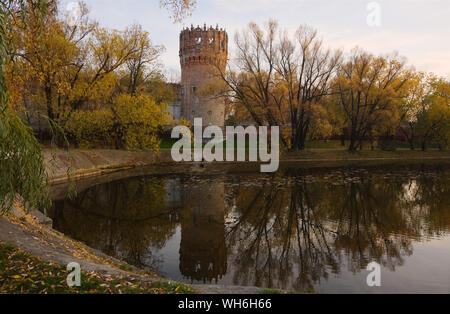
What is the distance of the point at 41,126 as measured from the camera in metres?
32.4

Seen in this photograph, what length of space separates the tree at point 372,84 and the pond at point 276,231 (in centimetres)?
1792

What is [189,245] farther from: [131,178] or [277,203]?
[131,178]

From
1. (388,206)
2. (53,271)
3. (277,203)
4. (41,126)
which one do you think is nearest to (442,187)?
(388,206)

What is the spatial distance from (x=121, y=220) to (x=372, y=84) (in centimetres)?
3236

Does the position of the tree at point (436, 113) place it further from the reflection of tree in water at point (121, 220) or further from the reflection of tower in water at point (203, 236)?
the reflection of tree in water at point (121, 220)

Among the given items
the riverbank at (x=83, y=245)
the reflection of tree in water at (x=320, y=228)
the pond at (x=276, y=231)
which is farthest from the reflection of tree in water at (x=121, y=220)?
the reflection of tree in water at (x=320, y=228)

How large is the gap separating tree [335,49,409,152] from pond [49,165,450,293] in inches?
706

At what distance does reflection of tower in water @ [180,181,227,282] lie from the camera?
7465 millimetres

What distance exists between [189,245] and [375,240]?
17.0 feet

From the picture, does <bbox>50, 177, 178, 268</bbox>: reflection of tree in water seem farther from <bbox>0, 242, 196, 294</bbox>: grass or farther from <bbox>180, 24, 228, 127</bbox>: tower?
<bbox>180, 24, 228, 127</bbox>: tower

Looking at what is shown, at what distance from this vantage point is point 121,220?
1166cm

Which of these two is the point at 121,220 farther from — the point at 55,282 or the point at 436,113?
the point at 436,113

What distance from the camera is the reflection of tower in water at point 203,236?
7465 mm

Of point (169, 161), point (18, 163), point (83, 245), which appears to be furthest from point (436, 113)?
point (18, 163)
